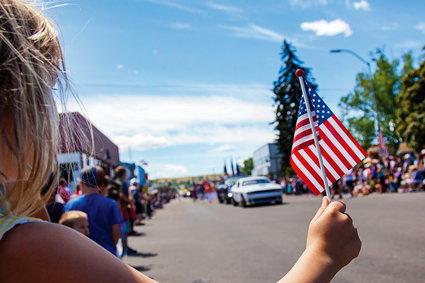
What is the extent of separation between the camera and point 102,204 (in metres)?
4.68

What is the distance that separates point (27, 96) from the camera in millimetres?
974

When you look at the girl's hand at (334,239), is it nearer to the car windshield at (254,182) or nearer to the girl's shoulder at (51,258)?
the girl's shoulder at (51,258)

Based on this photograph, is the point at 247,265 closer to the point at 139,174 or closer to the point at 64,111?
the point at 64,111

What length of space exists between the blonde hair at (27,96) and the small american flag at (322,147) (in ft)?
4.47

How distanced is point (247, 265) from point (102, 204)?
2.89 meters

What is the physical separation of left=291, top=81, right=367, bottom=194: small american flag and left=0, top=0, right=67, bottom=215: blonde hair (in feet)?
4.47

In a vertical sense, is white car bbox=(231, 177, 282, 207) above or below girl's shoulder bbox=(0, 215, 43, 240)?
below

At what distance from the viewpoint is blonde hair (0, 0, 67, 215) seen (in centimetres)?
97

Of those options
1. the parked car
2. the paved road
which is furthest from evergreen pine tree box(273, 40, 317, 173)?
the paved road

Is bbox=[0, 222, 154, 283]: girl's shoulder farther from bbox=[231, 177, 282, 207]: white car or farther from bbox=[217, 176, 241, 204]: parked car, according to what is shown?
bbox=[217, 176, 241, 204]: parked car

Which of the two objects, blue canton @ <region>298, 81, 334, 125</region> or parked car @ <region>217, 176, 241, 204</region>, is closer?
blue canton @ <region>298, 81, 334, 125</region>

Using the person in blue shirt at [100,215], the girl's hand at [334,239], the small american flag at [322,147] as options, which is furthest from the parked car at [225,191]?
the girl's hand at [334,239]

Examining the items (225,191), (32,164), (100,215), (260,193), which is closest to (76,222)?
(100,215)

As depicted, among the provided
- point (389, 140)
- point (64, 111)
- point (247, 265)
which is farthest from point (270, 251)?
point (389, 140)
